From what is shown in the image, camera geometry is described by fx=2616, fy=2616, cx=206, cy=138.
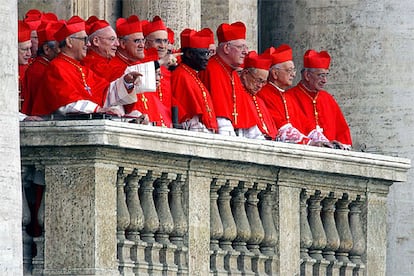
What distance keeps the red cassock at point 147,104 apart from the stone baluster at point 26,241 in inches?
67.9

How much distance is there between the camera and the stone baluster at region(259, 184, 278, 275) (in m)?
24.6

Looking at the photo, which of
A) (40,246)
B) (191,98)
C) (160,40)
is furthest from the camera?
(191,98)

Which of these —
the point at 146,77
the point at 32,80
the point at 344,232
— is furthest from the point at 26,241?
the point at 344,232

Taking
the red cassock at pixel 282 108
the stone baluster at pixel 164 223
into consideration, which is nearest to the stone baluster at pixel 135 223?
the stone baluster at pixel 164 223

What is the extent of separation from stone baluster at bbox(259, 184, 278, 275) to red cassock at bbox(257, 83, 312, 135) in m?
1.94

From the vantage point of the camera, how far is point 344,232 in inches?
1021

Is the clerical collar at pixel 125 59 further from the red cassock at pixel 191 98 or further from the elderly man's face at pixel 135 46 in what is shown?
the red cassock at pixel 191 98

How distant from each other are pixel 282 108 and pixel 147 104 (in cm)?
301

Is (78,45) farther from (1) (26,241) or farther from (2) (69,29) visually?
(1) (26,241)

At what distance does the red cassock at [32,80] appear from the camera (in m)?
23.3

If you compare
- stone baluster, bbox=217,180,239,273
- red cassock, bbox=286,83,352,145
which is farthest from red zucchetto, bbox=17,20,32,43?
red cassock, bbox=286,83,352,145

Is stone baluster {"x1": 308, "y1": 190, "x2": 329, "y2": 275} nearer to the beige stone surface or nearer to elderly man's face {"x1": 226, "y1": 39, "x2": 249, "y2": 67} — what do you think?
elderly man's face {"x1": 226, "y1": 39, "x2": 249, "y2": 67}

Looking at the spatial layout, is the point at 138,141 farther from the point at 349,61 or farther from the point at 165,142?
the point at 349,61

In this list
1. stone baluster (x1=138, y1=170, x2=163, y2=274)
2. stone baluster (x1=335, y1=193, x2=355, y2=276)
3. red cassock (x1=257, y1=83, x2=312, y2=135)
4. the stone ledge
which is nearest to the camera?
the stone ledge
